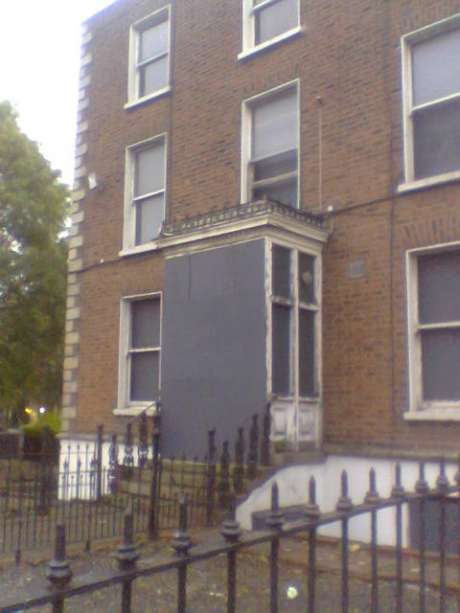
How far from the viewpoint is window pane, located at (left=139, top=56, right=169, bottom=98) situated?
1352 centimetres

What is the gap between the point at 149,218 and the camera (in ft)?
43.0

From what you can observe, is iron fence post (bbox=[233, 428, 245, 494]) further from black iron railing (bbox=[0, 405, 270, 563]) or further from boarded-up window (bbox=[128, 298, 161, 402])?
boarded-up window (bbox=[128, 298, 161, 402])

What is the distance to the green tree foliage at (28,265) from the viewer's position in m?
23.1

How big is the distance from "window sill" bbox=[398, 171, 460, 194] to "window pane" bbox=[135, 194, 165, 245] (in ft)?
15.5

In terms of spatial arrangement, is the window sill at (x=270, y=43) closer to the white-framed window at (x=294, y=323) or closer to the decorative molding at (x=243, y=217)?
the decorative molding at (x=243, y=217)

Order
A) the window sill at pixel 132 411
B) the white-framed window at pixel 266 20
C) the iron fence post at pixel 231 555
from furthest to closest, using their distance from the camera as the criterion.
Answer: the window sill at pixel 132 411
the white-framed window at pixel 266 20
the iron fence post at pixel 231 555

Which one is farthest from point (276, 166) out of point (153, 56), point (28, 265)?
point (28, 265)

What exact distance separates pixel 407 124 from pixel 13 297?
16.4 meters

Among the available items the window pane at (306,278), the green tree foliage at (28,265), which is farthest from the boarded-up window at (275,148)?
the green tree foliage at (28,265)

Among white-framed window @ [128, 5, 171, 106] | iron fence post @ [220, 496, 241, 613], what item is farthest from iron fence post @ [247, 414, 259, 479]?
white-framed window @ [128, 5, 171, 106]

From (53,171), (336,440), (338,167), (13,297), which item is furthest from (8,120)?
(336,440)

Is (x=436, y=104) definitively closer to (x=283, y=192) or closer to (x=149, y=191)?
(x=283, y=192)

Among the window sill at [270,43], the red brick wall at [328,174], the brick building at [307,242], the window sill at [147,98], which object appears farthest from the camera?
the window sill at [147,98]

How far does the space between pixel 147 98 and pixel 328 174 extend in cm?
455
